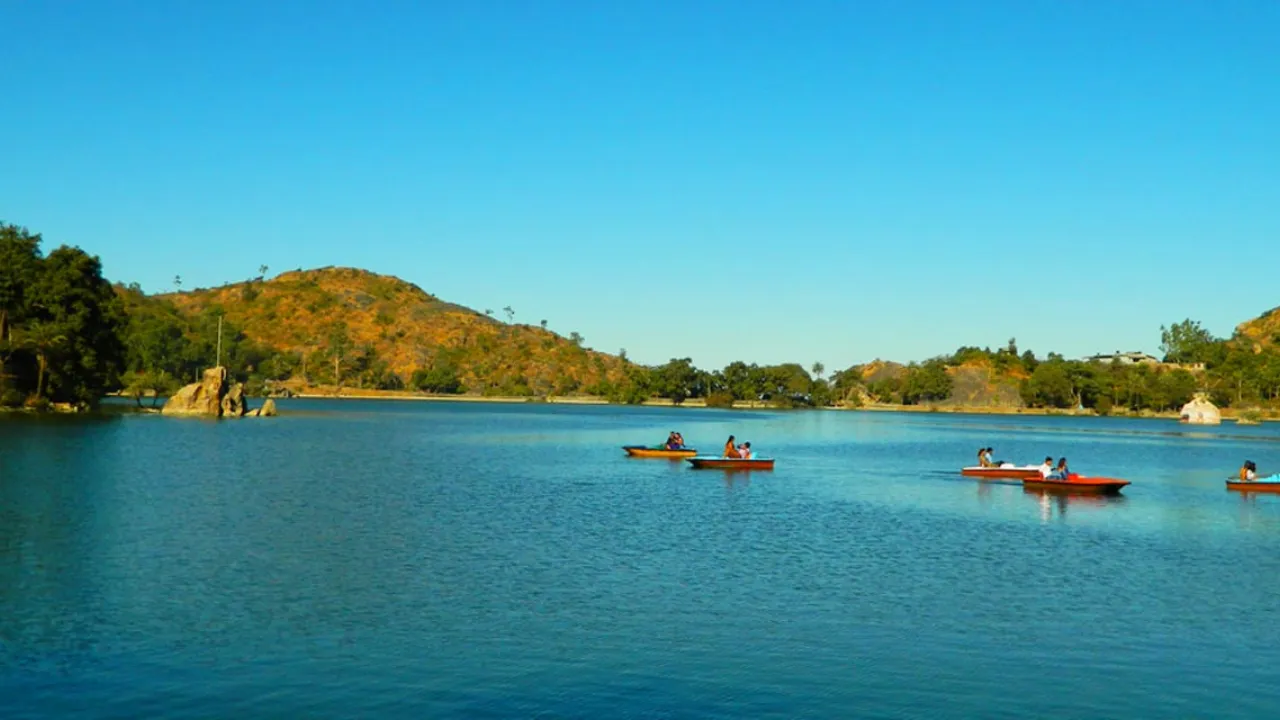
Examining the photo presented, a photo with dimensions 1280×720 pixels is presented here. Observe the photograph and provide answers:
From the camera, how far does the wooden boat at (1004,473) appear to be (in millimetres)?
62438

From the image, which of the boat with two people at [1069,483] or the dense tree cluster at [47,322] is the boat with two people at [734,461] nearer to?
the boat with two people at [1069,483]

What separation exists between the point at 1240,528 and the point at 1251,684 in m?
26.6

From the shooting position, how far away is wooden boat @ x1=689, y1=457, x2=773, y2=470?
6606 centimetres

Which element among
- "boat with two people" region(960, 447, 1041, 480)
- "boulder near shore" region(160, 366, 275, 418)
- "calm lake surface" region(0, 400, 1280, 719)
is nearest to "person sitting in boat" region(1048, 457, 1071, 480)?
"calm lake surface" region(0, 400, 1280, 719)

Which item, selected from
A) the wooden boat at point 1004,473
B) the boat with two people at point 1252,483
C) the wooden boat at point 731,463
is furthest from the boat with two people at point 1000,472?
the wooden boat at point 731,463

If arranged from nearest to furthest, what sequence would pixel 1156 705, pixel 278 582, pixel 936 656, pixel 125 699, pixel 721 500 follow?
pixel 125 699 → pixel 1156 705 → pixel 936 656 → pixel 278 582 → pixel 721 500

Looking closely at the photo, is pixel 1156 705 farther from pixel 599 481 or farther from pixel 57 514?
pixel 599 481

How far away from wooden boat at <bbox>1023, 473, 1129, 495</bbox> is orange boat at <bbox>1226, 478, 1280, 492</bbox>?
8419 millimetres

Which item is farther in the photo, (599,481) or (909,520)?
(599,481)

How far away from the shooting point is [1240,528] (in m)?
42.6

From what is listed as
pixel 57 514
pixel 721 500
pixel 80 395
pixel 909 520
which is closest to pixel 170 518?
pixel 57 514

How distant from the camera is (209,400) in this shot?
11212 cm

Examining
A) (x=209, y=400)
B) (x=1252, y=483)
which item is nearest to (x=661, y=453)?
(x=1252, y=483)

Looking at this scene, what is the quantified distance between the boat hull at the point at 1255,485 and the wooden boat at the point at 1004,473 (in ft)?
33.6
